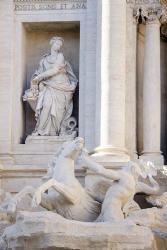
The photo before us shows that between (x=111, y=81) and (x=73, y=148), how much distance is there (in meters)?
2.74

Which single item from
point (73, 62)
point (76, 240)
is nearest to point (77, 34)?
point (73, 62)

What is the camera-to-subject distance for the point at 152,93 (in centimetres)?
1997

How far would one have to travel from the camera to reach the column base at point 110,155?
18.9 m

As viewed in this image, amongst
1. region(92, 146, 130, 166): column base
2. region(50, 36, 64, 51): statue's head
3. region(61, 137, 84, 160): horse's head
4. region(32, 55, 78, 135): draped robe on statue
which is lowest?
region(92, 146, 130, 166): column base

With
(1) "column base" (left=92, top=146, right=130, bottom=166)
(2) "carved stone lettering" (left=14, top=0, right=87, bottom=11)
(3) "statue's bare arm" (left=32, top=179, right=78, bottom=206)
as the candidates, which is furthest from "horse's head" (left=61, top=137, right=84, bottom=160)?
(2) "carved stone lettering" (left=14, top=0, right=87, bottom=11)

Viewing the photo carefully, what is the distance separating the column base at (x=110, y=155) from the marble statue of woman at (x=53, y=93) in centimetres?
159

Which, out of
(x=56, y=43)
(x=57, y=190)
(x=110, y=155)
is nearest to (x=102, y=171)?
(x=57, y=190)

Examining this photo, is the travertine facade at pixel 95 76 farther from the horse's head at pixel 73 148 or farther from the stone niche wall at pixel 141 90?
the horse's head at pixel 73 148

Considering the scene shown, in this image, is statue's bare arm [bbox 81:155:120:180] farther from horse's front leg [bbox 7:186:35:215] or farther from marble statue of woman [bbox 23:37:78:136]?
marble statue of woman [bbox 23:37:78:136]

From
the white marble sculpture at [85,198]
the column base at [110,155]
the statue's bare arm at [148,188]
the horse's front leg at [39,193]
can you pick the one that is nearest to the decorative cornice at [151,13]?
the column base at [110,155]

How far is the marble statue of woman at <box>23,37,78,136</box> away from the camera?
2030 centimetres

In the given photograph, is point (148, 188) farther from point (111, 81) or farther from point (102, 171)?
point (111, 81)

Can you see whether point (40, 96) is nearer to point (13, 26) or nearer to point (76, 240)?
point (13, 26)

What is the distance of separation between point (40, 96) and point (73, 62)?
151cm
